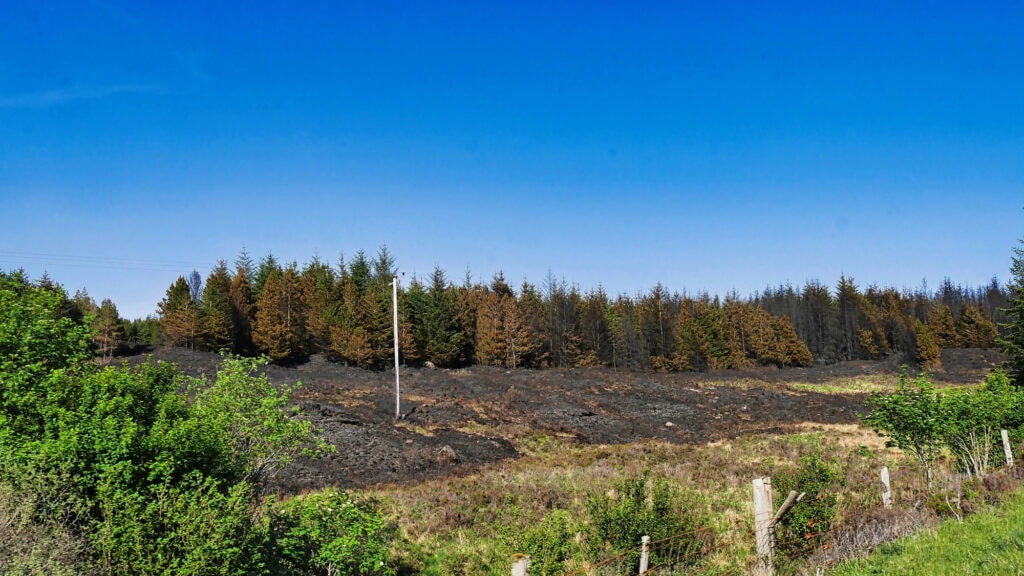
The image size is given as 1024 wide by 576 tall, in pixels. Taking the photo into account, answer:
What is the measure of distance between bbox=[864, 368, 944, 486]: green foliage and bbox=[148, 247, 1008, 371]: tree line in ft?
172

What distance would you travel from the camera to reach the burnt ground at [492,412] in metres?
25.5

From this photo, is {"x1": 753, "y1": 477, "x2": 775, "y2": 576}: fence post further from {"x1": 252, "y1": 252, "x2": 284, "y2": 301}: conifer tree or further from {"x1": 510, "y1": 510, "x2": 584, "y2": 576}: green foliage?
{"x1": 252, "y1": 252, "x2": 284, "y2": 301}: conifer tree

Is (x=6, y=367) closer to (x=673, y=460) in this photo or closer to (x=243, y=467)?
(x=243, y=467)

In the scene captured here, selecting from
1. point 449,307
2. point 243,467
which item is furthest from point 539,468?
point 449,307

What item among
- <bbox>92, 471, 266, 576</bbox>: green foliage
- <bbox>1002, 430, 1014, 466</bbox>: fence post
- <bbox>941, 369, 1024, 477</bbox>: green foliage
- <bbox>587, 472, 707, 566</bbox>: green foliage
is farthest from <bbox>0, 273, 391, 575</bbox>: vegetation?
<bbox>1002, 430, 1014, 466</bbox>: fence post

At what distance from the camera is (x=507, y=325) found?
69.9 meters

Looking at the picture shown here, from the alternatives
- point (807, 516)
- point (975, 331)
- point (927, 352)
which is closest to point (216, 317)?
point (807, 516)

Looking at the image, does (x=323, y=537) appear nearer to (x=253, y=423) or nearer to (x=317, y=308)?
(x=253, y=423)

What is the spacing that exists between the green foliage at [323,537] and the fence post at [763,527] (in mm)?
6084

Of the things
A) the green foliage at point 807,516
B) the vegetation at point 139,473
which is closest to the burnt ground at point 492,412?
the vegetation at point 139,473

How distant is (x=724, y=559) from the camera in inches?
431

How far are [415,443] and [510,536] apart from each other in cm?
1561

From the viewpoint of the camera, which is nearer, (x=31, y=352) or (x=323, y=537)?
(x=323, y=537)

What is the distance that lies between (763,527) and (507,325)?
61682 mm
